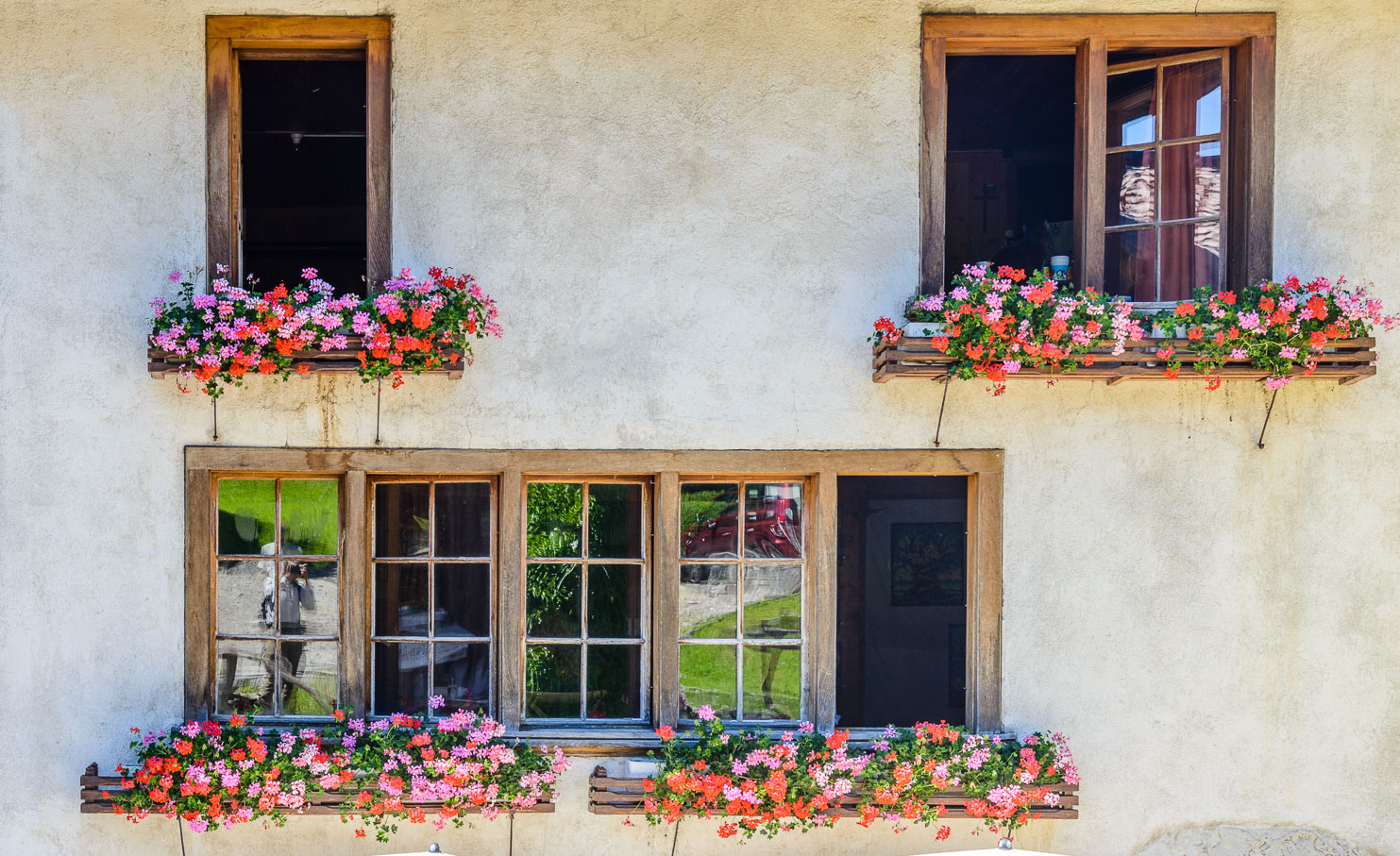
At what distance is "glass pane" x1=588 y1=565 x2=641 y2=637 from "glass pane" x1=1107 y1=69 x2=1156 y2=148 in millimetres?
3021

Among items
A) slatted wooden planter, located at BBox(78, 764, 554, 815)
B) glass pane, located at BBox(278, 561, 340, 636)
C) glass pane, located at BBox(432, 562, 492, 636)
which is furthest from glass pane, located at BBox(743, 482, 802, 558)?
glass pane, located at BBox(278, 561, 340, 636)

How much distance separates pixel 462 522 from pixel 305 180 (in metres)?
4.66

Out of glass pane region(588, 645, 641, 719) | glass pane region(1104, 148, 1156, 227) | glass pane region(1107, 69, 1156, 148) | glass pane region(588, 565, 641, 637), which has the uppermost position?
glass pane region(1107, 69, 1156, 148)

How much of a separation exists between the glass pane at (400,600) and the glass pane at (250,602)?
477 mm

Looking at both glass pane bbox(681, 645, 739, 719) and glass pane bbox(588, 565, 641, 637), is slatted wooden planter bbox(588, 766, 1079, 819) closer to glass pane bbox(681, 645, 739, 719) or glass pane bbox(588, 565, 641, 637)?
glass pane bbox(681, 645, 739, 719)

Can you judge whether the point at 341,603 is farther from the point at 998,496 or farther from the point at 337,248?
the point at 337,248

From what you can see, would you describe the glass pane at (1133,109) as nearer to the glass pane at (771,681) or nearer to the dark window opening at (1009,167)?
the dark window opening at (1009,167)

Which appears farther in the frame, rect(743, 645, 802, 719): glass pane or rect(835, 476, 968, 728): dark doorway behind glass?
rect(835, 476, 968, 728): dark doorway behind glass

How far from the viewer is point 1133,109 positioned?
5.17 m

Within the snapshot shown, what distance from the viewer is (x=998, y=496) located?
4.94 meters

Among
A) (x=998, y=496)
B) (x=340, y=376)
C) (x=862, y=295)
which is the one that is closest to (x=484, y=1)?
(x=340, y=376)

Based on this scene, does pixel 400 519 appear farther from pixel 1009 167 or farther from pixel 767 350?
pixel 1009 167

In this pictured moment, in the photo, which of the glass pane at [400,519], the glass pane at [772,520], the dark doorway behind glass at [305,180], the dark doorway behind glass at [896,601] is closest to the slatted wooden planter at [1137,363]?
the glass pane at [772,520]

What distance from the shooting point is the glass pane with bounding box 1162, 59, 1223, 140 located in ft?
16.7
